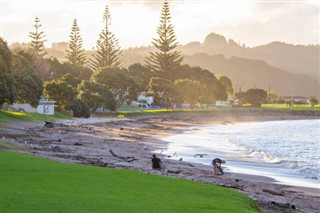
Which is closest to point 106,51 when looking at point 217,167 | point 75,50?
point 75,50

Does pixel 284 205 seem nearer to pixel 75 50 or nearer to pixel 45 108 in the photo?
pixel 45 108

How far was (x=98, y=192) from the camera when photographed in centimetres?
1420

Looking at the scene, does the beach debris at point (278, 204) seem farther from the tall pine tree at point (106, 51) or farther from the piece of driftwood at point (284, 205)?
the tall pine tree at point (106, 51)

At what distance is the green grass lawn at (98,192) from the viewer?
12.2 m

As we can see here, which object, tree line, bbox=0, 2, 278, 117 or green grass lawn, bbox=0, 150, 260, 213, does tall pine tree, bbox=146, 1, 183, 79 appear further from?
green grass lawn, bbox=0, 150, 260, 213

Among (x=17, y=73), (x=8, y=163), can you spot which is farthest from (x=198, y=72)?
(x=8, y=163)

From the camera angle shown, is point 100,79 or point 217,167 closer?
point 217,167

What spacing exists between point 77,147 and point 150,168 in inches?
372

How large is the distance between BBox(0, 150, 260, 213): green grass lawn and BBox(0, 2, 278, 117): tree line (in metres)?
25.9

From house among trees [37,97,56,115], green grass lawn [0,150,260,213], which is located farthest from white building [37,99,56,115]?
green grass lawn [0,150,260,213]

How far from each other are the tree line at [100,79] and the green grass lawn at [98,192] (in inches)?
1020

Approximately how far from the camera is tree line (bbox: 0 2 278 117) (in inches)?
2376

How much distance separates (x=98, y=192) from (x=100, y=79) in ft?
283

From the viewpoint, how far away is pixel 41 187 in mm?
14320
